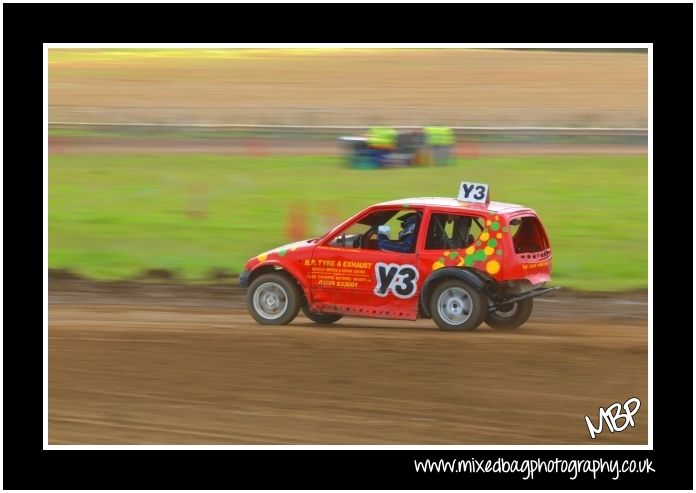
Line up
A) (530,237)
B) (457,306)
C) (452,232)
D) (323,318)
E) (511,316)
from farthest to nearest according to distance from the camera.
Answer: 1. (323,318)
2. (511,316)
3. (530,237)
4. (452,232)
5. (457,306)

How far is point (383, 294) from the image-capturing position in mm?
11633

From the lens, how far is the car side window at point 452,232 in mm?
11523

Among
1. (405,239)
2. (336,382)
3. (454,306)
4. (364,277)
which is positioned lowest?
(336,382)

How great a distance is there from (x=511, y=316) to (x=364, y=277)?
2.01 meters

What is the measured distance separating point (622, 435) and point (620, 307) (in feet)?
18.5

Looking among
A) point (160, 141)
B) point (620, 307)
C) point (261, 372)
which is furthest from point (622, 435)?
point (160, 141)

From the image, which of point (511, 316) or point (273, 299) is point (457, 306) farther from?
point (273, 299)

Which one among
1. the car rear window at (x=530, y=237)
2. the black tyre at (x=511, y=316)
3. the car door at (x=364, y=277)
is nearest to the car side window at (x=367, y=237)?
the car door at (x=364, y=277)

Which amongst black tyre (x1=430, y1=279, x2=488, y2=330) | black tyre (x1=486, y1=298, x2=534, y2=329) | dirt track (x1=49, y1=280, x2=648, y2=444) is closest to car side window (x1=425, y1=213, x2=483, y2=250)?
black tyre (x1=430, y1=279, x2=488, y2=330)

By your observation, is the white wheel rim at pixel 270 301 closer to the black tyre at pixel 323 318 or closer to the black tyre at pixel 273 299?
the black tyre at pixel 273 299

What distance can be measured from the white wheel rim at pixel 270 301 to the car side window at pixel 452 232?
6.40 ft

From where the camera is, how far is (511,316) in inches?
484

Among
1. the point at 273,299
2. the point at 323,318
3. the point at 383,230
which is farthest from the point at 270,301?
the point at 383,230

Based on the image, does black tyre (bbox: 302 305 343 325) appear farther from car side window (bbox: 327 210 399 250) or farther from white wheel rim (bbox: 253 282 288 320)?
car side window (bbox: 327 210 399 250)
